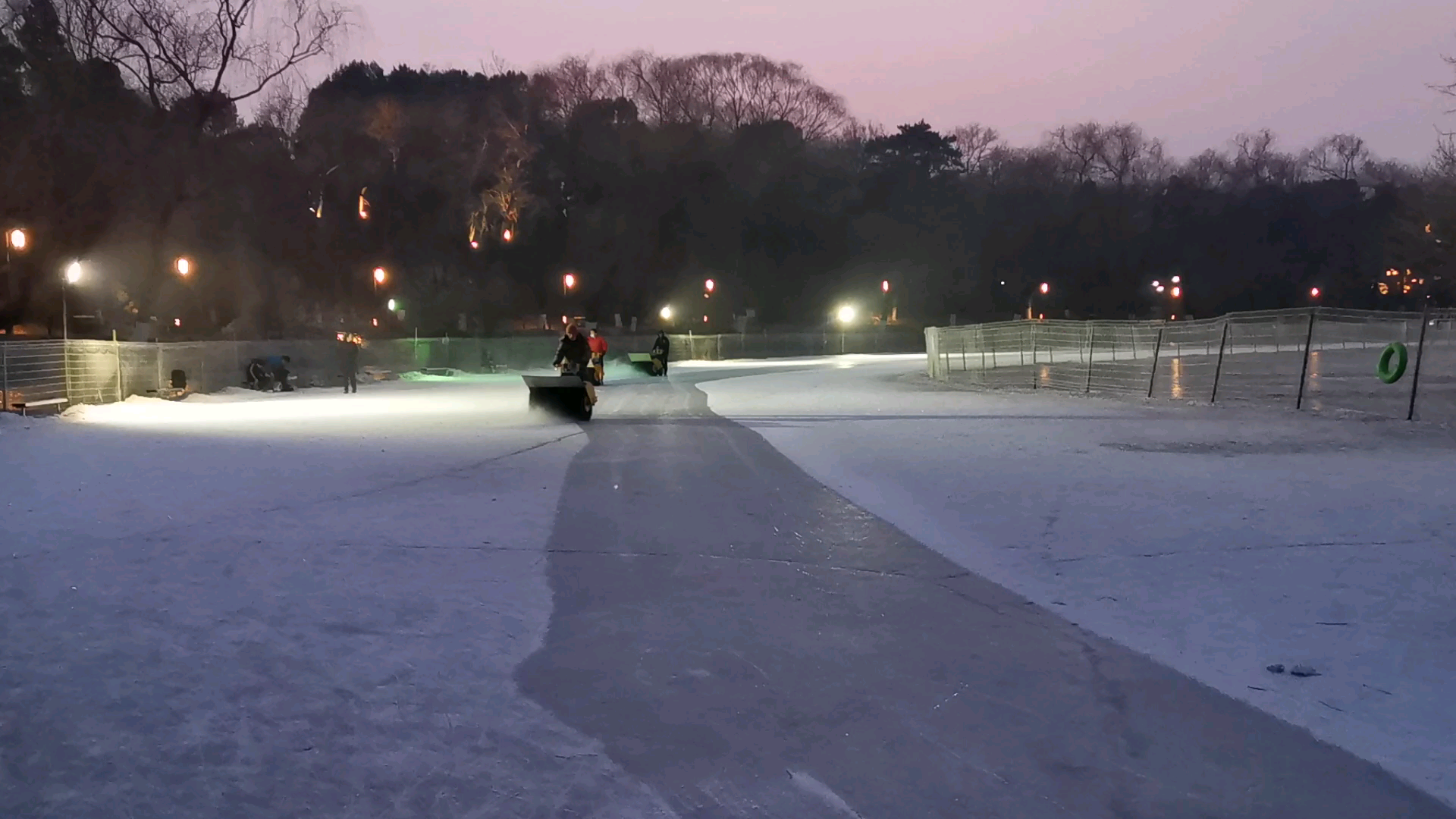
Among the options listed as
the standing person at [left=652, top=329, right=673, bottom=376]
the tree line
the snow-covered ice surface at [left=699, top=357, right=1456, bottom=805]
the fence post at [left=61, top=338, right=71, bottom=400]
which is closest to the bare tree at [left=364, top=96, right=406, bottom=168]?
the tree line

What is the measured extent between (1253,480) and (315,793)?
11.5 meters

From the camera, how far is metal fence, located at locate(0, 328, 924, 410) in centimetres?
2388

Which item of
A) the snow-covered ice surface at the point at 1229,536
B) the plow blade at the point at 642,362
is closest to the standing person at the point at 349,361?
the plow blade at the point at 642,362

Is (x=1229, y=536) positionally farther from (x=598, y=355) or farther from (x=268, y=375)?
(x=268, y=375)

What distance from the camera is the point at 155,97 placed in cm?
3966

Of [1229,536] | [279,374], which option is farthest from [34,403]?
[1229,536]

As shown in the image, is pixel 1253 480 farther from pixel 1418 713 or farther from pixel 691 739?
pixel 691 739

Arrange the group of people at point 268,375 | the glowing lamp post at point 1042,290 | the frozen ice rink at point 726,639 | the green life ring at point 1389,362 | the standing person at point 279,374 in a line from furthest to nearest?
the glowing lamp post at point 1042,290, the standing person at point 279,374, the group of people at point 268,375, the green life ring at point 1389,362, the frozen ice rink at point 726,639

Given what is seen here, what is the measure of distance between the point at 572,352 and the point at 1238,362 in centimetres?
3045

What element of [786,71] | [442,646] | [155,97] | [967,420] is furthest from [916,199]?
[442,646]

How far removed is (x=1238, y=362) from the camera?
43531 mm

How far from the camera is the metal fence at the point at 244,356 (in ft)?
78.3

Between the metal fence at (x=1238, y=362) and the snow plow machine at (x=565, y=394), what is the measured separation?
1200 cm

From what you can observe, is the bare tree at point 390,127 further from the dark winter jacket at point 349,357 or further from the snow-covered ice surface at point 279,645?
the snow-covered ice surface at point 279,645
